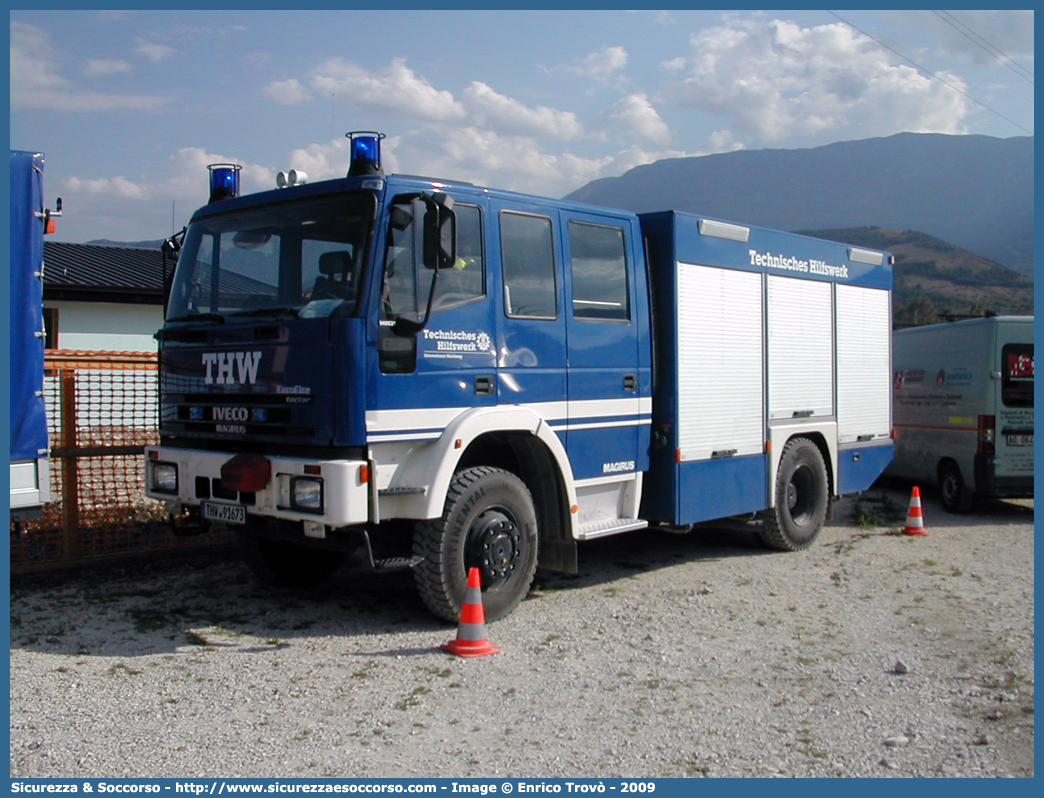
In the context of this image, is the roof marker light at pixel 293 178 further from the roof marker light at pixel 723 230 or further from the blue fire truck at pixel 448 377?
the roof marker light at pixel 723 230

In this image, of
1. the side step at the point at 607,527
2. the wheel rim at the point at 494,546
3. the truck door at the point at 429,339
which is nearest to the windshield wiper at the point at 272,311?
the truck door at the point at 429,339

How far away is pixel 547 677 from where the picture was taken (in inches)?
213

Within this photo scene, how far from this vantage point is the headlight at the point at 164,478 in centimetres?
658

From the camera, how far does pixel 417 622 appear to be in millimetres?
6555

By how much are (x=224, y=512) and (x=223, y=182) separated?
2.50 metres

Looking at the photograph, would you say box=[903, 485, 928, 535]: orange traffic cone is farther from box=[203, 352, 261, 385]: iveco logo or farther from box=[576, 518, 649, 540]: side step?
box=[203, 352, 261, 385]: iveco logo

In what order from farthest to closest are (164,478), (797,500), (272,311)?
(797,500)
(164,478)
(272,311)

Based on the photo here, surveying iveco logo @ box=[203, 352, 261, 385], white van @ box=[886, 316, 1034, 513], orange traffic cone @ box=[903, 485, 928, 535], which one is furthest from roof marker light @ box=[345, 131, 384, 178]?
white van @ box=[886, 316, 1034, 513]

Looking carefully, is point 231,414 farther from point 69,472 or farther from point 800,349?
point 800,349

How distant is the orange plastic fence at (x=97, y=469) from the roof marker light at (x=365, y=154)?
Result: 3.22m

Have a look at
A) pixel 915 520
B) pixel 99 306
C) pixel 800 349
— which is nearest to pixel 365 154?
pixel 800 349

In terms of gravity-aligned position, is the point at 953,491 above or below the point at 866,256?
below

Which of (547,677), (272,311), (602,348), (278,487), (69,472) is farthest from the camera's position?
(69,472)
